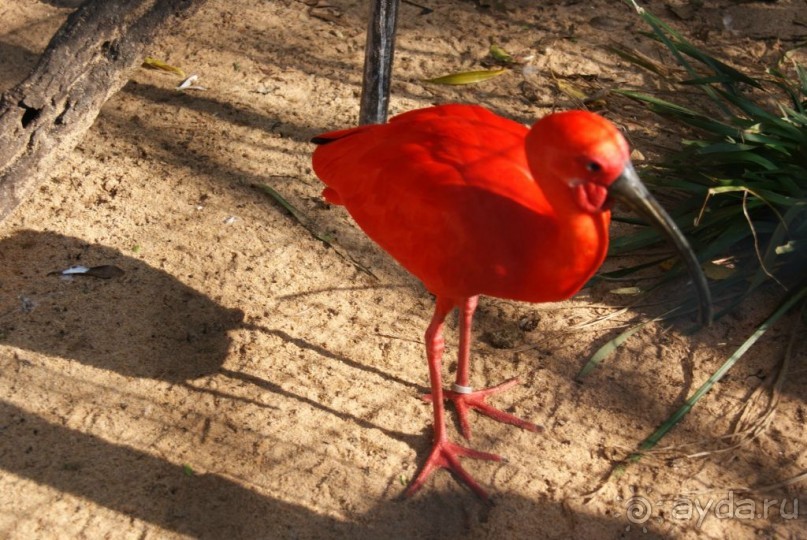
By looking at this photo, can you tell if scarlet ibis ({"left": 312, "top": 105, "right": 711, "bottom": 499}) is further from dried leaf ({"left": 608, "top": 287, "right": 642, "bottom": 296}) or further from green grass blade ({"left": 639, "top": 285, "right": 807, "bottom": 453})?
dried leaf ({"left": 608, "top": 287, "right": 642, "bottom": 296})

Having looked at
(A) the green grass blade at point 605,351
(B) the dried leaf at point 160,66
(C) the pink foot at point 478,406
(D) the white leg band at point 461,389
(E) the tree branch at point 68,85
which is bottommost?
(C) the pink foot at point 478,406

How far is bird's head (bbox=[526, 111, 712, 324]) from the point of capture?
2.50 metres

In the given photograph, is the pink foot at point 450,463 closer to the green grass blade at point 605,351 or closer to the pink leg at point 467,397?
the pink leg at point 467,397

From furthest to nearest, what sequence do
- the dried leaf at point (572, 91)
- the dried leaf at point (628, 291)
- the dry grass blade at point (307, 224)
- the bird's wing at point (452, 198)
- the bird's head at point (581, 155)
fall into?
the dried leaf at point (572, 91) → the dry grass blade at point (307, 224) → the dried leaf at point (628, 291) → the bird's wing at point (452, 198) → the bird's head at point (581, 155)

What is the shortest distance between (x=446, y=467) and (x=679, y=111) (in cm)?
220

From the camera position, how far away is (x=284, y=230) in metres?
4.07

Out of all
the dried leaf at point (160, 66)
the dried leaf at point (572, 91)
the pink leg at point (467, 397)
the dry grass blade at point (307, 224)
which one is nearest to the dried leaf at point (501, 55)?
the dried leaf at point (572, 91)

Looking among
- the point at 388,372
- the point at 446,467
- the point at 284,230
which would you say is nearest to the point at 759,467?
the point at 446,467

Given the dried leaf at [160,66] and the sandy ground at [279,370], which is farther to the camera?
the dried leaf at [160,66]

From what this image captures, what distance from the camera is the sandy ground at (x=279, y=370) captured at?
10.2ft

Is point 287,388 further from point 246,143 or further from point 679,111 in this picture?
point 679,111

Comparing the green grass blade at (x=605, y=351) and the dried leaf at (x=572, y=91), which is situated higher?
the dried leaf at (x=572, y=91)

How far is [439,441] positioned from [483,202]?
3.26 ft

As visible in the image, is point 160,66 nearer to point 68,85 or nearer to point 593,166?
point 68,85
